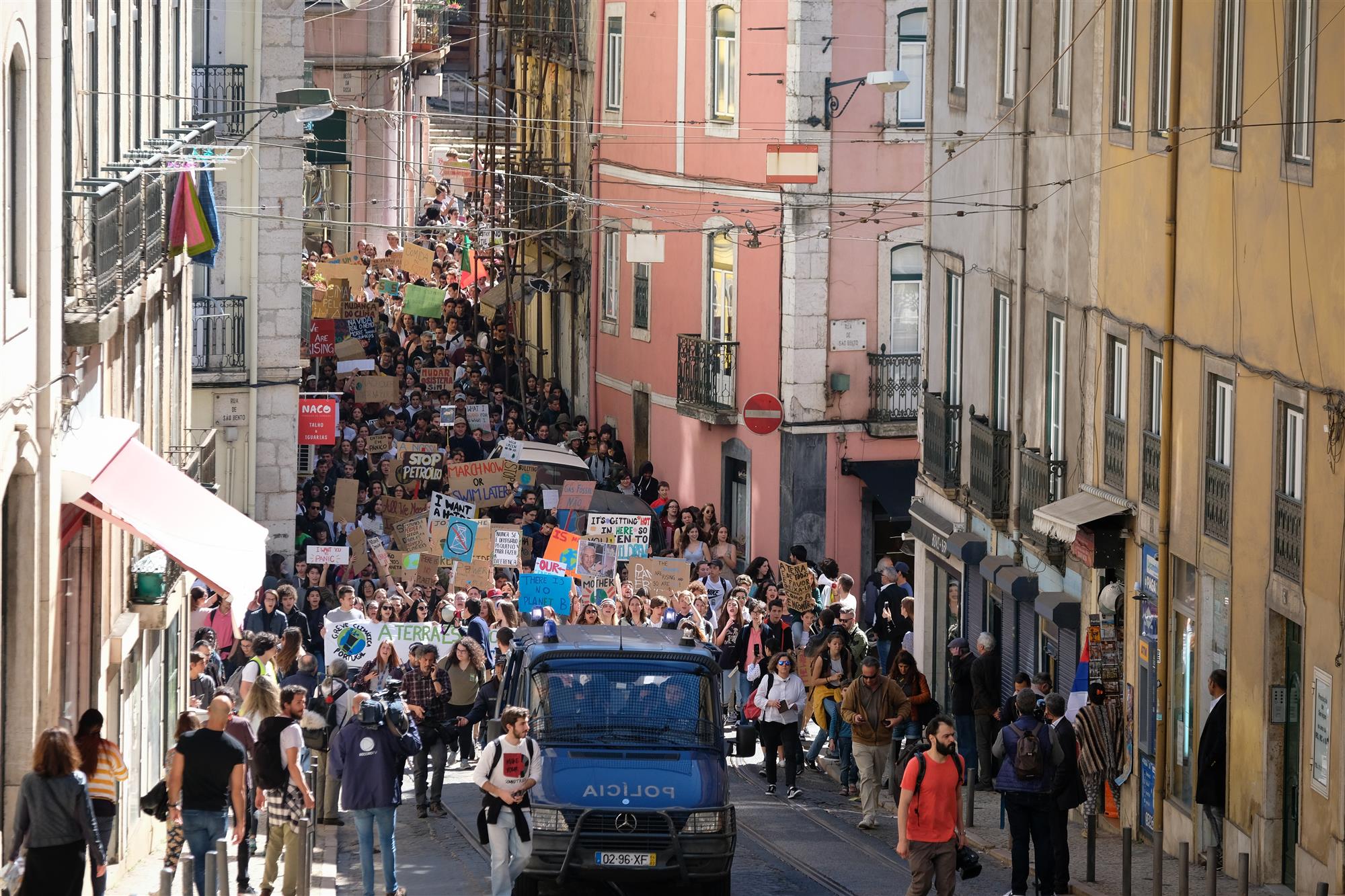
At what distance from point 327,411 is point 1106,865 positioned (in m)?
18.7

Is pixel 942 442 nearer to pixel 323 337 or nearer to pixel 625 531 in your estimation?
pixel 625 531

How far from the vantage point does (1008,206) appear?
27297mm

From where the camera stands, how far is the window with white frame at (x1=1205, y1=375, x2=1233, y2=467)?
20.7 m

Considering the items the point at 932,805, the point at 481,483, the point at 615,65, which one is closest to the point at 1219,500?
the point at 932,805

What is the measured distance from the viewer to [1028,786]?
59.8 feet

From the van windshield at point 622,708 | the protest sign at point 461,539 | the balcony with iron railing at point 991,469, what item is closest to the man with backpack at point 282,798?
the van windshield at point 622,708

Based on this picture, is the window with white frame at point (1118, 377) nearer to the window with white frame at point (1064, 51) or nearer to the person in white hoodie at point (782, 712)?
the window with white frame at point (1064, 51)

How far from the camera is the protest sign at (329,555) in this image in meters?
29.8

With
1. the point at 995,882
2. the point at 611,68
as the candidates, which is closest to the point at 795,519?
the point at 611,68

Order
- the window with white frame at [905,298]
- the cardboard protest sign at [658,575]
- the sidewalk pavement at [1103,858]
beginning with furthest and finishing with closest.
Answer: the window with white frame at [905,298]
the cardboard protest sign at [658,575]
the sidewalk pavement at [1103,858]

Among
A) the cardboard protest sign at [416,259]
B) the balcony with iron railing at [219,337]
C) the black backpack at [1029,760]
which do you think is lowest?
the black backpack at [1029,760]

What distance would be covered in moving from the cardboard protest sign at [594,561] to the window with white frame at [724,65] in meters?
11.2

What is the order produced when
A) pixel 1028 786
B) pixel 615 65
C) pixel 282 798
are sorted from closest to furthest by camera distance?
pixel 282 798
pixel 1028 786
pixel 615 65

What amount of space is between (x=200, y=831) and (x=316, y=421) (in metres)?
20.4
